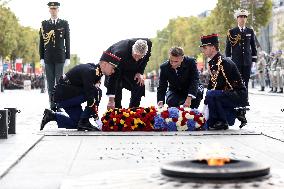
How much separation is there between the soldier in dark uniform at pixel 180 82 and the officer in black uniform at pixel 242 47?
377 centimetres

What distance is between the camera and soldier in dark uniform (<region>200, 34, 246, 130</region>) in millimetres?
11086

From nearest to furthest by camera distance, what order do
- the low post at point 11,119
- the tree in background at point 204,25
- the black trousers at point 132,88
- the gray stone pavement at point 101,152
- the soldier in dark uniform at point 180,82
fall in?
the gray stone pavement at point 101,152, the low post at point 11,119, the soldier in dark uniform at point 180,82, the black trousers at point 132,88, the tree in background at point 204,25

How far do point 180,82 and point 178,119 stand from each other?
1158mm

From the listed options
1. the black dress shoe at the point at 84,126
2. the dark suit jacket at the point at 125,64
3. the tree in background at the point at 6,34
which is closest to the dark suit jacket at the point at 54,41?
the dark suit jacket at the point at 125,64

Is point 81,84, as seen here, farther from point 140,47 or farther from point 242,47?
point 242,47

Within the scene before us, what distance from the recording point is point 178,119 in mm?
11008

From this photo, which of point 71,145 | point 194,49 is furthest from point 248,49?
point 194,49

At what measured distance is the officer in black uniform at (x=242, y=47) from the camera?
52.1ft

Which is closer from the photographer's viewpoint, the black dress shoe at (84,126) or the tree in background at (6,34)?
the black dress shoe at (84,126)

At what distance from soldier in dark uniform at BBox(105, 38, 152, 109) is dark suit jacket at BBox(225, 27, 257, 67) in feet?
13.1

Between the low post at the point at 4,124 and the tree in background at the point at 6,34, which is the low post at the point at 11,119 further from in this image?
the tree in background at the point at 6,34

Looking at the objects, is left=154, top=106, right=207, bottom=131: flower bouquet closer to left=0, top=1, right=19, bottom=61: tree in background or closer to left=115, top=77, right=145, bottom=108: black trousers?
left=115, top=77, right=145, bottom=108: black trousers

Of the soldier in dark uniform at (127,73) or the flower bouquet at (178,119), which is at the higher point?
the soldier in dark uniform at (127,73)

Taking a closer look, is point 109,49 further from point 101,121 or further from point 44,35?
point 44,35
